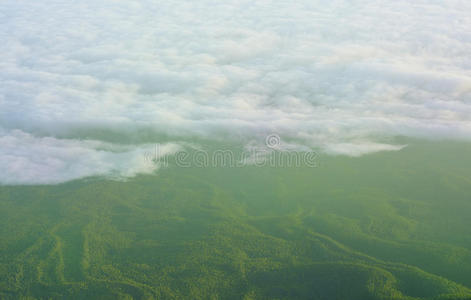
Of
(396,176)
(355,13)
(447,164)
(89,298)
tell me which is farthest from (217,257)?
(355,13)

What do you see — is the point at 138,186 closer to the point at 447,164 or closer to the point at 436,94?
the point at 447,164

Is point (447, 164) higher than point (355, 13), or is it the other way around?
point (355, 13)

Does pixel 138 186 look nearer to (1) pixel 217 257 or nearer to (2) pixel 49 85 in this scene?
(1) pixel 217 257

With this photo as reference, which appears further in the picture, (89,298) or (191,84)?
(191,84)

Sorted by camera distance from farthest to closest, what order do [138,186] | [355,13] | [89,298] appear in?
[355,13]
[138,186]
[89,298]

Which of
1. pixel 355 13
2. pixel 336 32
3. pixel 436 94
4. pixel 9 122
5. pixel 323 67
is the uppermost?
pixel 355 13

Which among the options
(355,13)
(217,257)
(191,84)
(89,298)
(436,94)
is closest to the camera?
(89,298)
